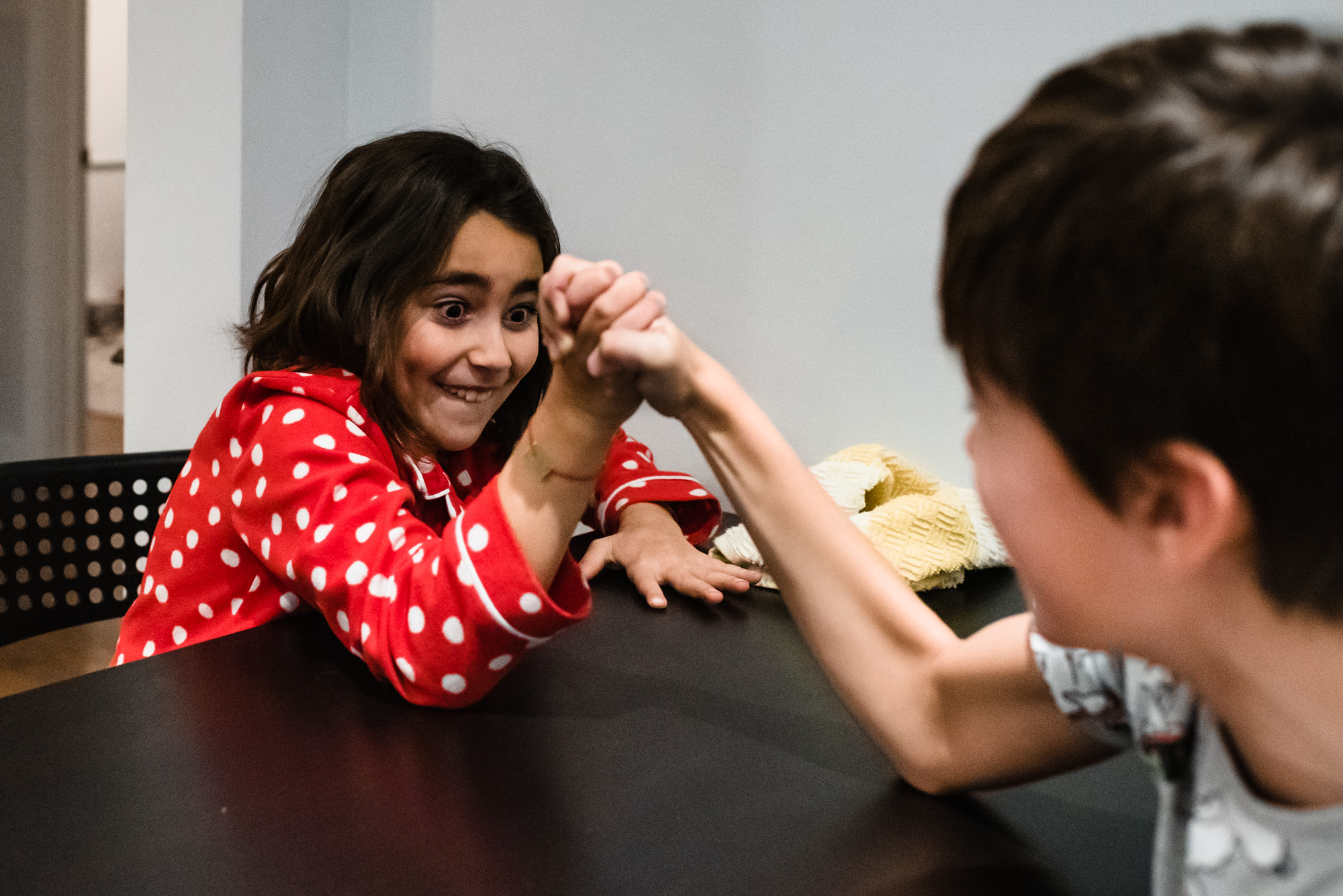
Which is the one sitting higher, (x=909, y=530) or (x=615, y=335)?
(x=615, y=335)

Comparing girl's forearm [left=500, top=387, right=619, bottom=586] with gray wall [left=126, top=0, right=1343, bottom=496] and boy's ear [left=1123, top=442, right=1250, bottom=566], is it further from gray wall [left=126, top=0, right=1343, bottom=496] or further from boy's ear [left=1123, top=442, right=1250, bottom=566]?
gray wall [left=126, top=0, right=1343, bottom=496]

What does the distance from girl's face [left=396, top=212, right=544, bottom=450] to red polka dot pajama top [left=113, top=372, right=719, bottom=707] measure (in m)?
0.06

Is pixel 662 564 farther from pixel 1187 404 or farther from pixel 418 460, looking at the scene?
pixel 1187 404

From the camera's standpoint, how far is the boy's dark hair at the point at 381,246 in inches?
34.8

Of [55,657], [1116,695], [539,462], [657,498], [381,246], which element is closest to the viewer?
[1116,695]

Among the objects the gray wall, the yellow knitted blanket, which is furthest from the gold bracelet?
the gray wall

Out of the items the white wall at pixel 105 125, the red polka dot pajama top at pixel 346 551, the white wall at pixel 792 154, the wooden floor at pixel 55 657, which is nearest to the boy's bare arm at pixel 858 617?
the red polka dot pajama top at pixel 346 551

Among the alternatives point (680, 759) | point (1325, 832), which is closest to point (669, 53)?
point (680, 759)

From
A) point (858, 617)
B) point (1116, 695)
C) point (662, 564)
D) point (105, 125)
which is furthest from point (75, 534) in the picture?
point (105, 125)

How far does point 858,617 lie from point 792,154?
2.95ft

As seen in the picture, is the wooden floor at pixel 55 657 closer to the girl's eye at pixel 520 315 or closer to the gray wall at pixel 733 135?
the gray wall at pixel 733 135

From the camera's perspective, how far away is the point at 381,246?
89 cm

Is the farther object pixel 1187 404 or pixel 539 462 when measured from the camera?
pixel 539 462

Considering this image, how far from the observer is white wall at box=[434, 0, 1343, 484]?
121 centimetres
